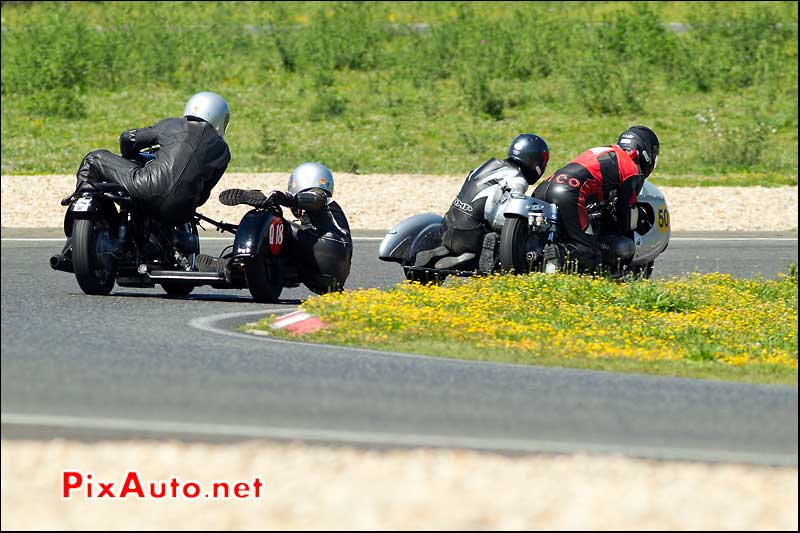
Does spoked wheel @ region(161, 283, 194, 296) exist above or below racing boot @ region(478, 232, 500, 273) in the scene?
below

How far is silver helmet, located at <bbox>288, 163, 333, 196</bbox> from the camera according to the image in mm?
12578

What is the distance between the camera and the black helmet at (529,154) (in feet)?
42.8

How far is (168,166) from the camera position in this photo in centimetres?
1153

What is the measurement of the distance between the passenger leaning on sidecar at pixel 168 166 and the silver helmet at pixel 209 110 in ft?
0.06

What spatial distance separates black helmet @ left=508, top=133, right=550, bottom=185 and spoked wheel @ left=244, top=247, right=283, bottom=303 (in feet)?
7.85

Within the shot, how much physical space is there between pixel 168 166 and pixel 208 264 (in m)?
0.85

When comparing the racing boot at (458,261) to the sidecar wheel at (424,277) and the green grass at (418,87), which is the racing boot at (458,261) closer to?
the sidecar wheel at (424,277)

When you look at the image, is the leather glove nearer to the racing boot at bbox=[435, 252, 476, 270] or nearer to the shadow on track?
the shadow on track

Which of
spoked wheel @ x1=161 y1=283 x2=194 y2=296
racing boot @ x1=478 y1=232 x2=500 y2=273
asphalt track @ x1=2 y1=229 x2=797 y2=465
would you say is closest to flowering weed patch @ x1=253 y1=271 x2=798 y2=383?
racing boot @ x1=478 y1=232 x2=500 y2=273

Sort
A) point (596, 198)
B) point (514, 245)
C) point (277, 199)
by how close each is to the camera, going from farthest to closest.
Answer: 1. point (596, 198)
2. point (514, 245)
3. point (277, 199)

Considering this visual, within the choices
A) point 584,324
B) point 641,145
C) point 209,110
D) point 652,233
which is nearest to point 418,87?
point 652,233

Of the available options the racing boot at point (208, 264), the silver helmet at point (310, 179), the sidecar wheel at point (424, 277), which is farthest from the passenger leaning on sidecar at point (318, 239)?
the sidecar wheel at point (424, 277)

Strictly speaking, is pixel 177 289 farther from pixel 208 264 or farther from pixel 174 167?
pixel 174 167

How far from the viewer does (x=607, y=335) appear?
34.6ft
